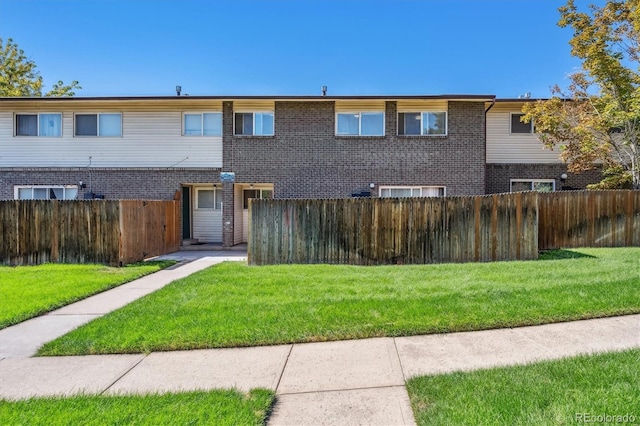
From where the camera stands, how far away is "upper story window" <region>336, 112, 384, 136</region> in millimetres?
14305

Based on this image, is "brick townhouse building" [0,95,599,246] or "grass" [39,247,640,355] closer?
"grass" [39,247,640,355]

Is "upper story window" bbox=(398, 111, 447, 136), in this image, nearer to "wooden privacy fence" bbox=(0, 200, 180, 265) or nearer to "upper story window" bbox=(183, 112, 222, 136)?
"upper story window" bbox=(183, 112, 222, 136)

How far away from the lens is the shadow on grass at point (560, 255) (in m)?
10.1

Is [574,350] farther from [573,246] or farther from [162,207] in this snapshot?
[162,207]

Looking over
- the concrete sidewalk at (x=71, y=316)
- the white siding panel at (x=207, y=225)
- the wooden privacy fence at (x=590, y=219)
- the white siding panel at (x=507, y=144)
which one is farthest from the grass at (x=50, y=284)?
the white siding panel at (x=507, y=144)

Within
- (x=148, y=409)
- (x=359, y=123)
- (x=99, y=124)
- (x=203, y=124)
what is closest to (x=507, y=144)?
(x=359, y=123)

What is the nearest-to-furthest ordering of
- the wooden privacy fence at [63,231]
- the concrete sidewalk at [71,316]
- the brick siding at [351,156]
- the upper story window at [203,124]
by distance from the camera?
the concrete sidewalk at [71,316] < the wooden privacy fence at [63,231] < the brick siding at [351,156] < the upper story window at [203,124]

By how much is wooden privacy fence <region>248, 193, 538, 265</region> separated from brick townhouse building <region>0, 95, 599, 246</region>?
3.75m

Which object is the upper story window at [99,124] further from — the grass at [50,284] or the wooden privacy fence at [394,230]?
the wooden privacy fence at [394,230]

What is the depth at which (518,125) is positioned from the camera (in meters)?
15.1

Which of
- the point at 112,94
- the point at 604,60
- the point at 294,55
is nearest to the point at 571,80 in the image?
the point at 604,60

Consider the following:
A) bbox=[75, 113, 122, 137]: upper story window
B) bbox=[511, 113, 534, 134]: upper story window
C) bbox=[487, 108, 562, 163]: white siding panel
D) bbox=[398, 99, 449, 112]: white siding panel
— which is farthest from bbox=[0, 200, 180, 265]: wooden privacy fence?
bbox=[511, 113, 534, 134]: upper story window

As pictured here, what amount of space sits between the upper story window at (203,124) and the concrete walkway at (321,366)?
35.1 feet

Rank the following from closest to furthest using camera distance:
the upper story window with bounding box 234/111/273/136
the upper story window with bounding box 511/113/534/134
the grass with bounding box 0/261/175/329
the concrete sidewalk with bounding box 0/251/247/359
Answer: the concrete sidewalk with bounding box 0/251/247/359 → the grass with bounding box 0/261/175/329 → the upper story window with bounding box 234/111/273/136 → the upper story window with bounding box 511/113/534/134
